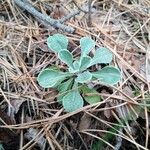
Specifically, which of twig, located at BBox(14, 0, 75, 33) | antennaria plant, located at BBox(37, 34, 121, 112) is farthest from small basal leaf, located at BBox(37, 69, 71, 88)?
twig, located at BBox(14, 0, 75, 33)

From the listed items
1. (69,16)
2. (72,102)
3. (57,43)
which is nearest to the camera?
(72,102)

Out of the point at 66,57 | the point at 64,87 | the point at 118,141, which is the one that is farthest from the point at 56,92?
the point at 118,141

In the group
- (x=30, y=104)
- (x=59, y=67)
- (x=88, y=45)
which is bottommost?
(x=30, y=104)

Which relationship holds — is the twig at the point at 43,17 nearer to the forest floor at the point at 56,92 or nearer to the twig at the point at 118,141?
the forest floor at the point at 56,92

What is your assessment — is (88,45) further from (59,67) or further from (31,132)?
(31,132)

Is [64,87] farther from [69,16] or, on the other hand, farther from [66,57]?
[69,16]

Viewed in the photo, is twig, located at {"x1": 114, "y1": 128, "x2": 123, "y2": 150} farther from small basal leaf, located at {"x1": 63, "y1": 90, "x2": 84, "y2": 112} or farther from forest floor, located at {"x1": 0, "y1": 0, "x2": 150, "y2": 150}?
small basal leaf, located at {"x1": 63, "y1": 90, "x2": 84, "y2": 112}

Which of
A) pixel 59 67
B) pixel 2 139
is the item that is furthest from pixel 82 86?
pixel 2 139
